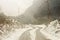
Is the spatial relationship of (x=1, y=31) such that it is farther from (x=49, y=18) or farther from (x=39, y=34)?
(x=49, y=18)

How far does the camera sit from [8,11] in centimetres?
122

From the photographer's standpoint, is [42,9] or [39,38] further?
[42,9]

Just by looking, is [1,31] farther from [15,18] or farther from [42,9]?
[42,9]

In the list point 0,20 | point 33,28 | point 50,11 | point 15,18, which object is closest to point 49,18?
point 50,11

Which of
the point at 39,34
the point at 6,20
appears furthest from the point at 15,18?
the point at 39,34

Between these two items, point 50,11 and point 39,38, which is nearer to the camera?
point 39,38

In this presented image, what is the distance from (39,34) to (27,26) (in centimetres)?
13

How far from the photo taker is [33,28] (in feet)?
3.98

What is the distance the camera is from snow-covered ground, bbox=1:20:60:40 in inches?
45.4

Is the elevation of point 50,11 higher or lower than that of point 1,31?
higher

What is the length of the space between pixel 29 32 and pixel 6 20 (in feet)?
0.73

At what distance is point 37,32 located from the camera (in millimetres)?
1188

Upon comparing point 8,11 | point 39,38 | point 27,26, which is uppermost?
point 8,11

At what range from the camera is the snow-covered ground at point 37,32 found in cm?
115
